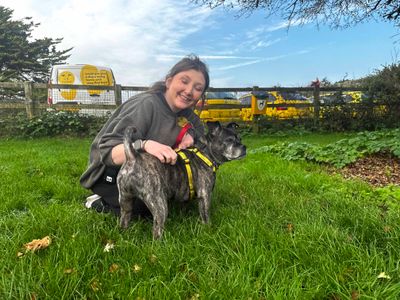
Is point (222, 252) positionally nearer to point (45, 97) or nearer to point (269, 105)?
point (269, 105)

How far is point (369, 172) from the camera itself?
19.4 ft

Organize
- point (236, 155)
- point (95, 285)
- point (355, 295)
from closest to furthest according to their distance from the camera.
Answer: point (355, 295) < point (95, 285) < point (236, 155)

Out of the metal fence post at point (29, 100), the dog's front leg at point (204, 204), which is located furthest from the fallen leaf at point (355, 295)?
the metal fence post at point (29, 100)

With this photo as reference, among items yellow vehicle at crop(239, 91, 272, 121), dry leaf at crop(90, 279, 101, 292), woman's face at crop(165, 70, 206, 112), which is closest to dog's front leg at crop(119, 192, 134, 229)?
dry leaf at crop(90, 279, 101, 292)

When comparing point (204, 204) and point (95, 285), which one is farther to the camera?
point (204, 204)

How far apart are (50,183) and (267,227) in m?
3.06

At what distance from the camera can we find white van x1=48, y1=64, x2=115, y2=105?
12695mm

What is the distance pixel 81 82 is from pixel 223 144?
12.0m

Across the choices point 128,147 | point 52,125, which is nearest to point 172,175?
point 128,147

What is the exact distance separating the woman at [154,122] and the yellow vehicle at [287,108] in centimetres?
1078

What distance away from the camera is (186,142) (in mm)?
3186

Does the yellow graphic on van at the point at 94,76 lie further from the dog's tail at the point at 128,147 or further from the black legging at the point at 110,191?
the dog's tail at the point at 128,147

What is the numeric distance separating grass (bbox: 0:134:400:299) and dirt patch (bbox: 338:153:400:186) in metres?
1.71

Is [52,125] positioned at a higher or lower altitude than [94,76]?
lower
